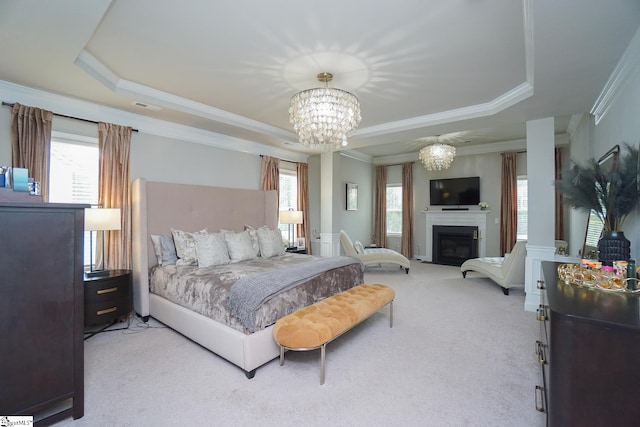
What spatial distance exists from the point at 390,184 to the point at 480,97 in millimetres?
4768

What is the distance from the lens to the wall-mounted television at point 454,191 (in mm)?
7004

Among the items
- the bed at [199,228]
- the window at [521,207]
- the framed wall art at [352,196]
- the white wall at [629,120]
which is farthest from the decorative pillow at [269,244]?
the window at [521,207]

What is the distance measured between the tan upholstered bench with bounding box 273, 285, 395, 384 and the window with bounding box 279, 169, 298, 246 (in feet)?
9.88

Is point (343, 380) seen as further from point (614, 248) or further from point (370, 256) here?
point (370, 256)

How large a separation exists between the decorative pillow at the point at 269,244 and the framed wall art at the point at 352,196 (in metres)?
3.29

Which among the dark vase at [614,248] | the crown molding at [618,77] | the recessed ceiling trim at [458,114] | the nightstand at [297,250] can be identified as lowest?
the nightstand at [297,250]

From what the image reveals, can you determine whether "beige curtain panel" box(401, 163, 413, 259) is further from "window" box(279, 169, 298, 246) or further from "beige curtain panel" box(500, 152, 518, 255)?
"window" box(279, 169, 298, 246)

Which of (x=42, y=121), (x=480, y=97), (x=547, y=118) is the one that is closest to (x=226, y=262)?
(x=42, y=121)

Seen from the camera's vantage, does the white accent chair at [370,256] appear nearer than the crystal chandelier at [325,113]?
No

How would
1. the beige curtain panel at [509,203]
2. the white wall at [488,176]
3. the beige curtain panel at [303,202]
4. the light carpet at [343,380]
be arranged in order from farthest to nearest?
the white wall at [488,176] < the beige curtain panel at [509,203] < the beige curtain panel at [303,202] < the light carpet at [343,380]

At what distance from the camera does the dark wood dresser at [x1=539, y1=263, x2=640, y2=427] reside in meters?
1.06

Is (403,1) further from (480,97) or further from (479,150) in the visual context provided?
(479,150)

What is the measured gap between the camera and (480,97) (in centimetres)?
359

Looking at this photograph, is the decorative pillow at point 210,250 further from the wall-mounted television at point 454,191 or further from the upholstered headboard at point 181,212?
the wall-mounted television at point 454,191
